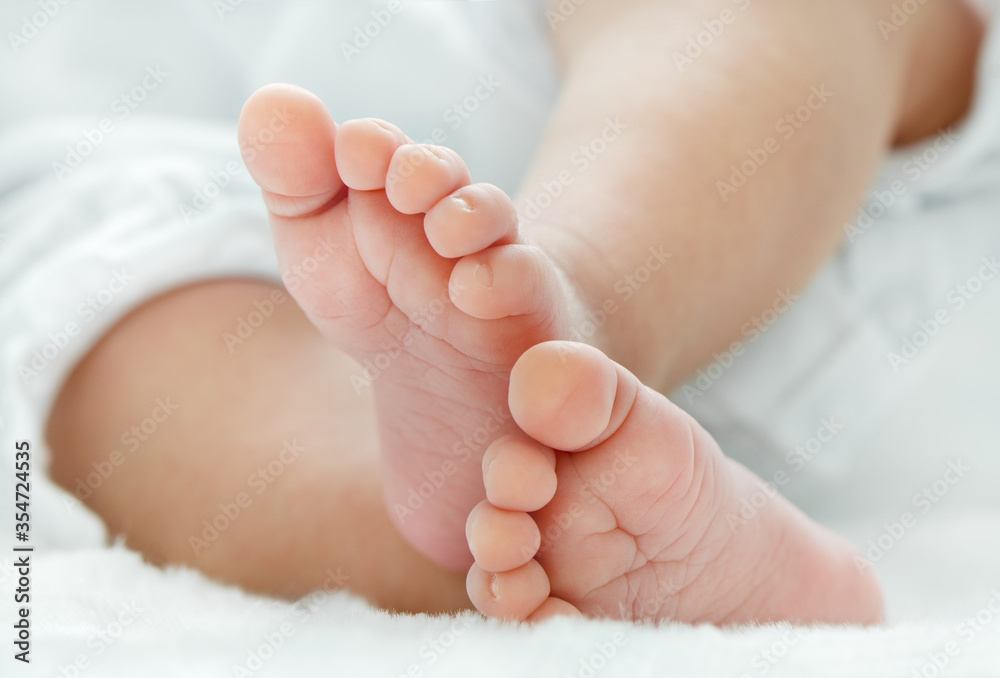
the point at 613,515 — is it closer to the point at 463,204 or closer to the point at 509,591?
the point at 509,591

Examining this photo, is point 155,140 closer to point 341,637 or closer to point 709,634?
point 341,637

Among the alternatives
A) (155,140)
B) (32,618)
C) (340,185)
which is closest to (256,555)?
(32,618)

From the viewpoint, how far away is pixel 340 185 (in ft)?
1.43

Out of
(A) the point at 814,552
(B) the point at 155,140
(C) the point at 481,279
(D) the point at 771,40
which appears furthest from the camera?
(B) the point at 155,140

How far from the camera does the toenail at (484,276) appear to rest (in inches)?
16.2

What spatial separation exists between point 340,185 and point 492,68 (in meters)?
0.48

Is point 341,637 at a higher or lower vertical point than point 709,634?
lower

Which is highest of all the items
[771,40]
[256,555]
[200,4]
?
[771,40]

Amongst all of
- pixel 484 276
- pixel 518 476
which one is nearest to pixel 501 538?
pixel 518 476

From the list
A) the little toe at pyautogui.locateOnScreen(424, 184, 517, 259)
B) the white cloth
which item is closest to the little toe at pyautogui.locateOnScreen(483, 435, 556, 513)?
the little toe at pyautogui.locateOnScreen(424, 184, 517, 259)

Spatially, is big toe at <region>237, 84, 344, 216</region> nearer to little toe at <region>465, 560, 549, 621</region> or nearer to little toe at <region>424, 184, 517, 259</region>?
little toe at <region>424, 184, 517, 259</region>

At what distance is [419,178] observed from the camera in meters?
0.40

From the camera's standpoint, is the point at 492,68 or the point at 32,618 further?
the point at 492,68

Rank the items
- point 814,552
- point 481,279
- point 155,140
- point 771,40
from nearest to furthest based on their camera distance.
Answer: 1. point 481,279
2. point 814,552
3. point 771,40
4. point 155,140
